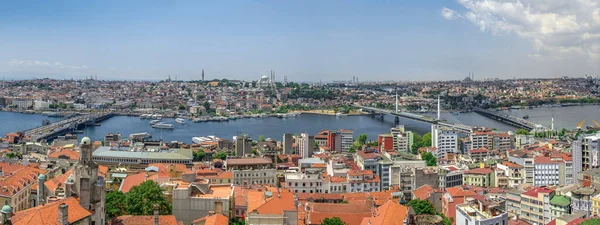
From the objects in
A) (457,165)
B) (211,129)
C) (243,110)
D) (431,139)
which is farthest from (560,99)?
(457,165)

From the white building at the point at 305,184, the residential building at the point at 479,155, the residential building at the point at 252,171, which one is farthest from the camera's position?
the residential building at the point at 479,155

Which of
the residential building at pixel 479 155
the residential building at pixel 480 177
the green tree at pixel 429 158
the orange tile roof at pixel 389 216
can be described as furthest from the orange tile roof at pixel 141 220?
the residential building at pixel 479 155

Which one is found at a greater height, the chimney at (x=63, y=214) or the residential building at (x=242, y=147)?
the chimney at (x=63, y=214)

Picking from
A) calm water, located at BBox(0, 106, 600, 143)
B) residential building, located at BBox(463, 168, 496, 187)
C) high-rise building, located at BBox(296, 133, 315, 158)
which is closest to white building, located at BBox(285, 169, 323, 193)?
residential building, located at BBox(463, 168, 496, 187)

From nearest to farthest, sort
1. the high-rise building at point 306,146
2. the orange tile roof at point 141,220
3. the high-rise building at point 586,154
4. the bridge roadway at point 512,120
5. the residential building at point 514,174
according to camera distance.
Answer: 1. the orange tile roof at point 141,220
2. the high-rise building at point 586,154
3. the residential building at point 514,174
4. the high-rise building at point 306,146
5. the bridge roadway at point 512,120

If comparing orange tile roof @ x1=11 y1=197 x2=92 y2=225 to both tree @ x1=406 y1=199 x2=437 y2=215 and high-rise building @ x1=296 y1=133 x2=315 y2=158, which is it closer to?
tree @ x1=406 y1=199 x2=437 y2=215

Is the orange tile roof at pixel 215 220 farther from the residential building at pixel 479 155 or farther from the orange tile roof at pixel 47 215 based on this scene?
the residential building at pixel 479 155
